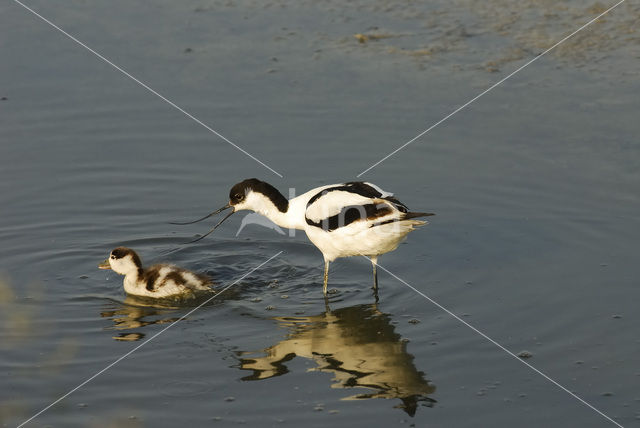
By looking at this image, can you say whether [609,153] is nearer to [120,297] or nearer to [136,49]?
[120,297]

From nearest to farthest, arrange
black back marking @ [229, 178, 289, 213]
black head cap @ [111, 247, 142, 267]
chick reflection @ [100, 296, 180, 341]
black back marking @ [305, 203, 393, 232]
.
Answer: chick reflection @ [100, 296, 180, 341] → black back marking @ [305, 203, 393, 232] → black head cap @ [111, 247, 142, 267] → black back marking @ [229, 178, 289, 213]

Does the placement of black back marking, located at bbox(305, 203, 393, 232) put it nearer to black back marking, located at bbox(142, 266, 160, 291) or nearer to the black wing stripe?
the black wing stripe

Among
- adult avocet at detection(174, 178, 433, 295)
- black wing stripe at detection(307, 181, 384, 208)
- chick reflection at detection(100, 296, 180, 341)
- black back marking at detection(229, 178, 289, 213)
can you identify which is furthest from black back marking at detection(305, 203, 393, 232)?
chick reflection at detection(100, 296, 180, 341)

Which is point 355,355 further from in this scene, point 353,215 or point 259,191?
point 259,191

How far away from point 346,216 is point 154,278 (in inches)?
64.0

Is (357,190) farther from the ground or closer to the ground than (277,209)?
farther from the ground

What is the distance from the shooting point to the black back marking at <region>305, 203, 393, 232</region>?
7512 mm

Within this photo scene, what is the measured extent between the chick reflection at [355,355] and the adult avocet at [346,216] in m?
0.50

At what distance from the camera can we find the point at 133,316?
25.1 ft

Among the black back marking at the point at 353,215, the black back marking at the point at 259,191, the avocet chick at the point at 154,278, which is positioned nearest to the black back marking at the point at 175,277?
the avocet chick at the point at 154,278

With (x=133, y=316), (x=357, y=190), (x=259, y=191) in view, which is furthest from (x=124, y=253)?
(x=357, y=190)

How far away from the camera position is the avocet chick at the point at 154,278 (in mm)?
7948

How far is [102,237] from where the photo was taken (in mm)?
8945

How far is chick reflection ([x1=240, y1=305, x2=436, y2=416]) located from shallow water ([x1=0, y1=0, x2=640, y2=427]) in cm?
2
